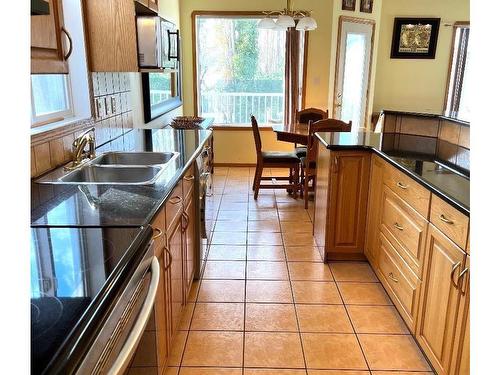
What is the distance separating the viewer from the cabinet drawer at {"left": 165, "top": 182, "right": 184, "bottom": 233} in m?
1.71

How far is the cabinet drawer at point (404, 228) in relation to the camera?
6.48 ft

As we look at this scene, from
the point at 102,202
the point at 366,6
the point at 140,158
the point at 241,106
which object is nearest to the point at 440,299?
the point at 102,202

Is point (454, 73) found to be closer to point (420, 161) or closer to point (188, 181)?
point (420, 161)

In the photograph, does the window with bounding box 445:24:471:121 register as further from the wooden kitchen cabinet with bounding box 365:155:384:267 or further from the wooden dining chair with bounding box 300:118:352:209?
the wooden kitchen cabinet with bounding box 365:155:384:267

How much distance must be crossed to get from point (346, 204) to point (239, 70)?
139 inches

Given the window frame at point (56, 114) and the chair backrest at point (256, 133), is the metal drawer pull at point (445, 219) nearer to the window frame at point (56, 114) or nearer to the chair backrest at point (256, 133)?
the window frame at point (56, 114)

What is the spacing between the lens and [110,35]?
7.44 feet

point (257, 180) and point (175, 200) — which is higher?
point (175, 200)

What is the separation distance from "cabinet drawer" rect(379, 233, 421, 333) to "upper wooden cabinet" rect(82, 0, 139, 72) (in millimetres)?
1841

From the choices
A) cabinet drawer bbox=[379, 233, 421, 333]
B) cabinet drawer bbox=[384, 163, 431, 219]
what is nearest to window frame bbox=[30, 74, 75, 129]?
cabinet drawer bbox=[384, 163, 431, 219]

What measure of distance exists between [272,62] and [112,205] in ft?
15.6

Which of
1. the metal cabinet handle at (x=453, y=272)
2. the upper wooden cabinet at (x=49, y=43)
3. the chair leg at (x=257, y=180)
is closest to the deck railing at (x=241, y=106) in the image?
the chair leg at (x=257, y=180)
